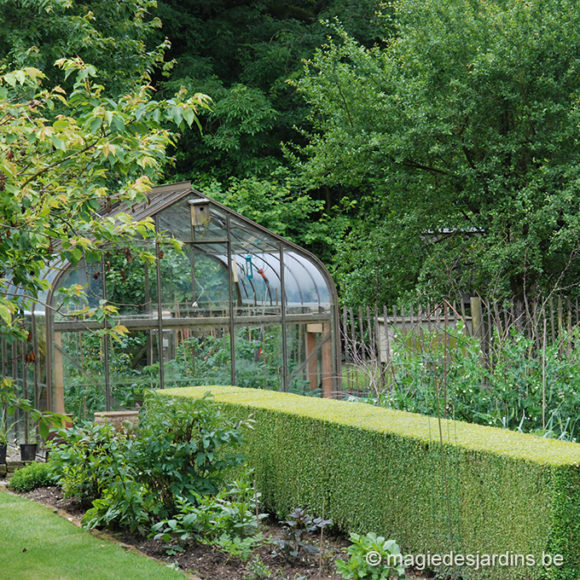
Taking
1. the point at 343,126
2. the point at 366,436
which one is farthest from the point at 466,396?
the point at 343,126

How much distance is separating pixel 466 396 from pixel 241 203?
14344mm

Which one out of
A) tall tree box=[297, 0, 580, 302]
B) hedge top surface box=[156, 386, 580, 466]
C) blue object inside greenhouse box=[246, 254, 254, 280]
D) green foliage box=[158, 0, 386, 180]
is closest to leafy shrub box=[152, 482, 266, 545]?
hedge top surface box=[156, 386, 580, 466]

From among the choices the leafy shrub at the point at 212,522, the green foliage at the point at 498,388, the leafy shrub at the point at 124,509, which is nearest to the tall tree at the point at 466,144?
the green foliage at the point at 498,388

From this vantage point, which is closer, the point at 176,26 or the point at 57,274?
the point at 57,274

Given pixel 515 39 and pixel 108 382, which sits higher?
pixel 515 39

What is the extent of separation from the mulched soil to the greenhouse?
4.10m

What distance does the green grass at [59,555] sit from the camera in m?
5.06

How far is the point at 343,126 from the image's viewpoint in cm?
1419

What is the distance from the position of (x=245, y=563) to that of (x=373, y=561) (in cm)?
106

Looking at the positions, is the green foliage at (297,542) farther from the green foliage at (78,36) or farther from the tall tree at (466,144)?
the green foliage at (78,36)

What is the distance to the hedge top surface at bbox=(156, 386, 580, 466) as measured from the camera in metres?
4.41

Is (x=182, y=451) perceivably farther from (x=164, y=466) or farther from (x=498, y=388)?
(x=498, y=388)

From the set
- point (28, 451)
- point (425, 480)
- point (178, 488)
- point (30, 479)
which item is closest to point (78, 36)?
point (28, 451)

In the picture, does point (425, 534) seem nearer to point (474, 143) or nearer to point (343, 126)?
point (474, 143)
